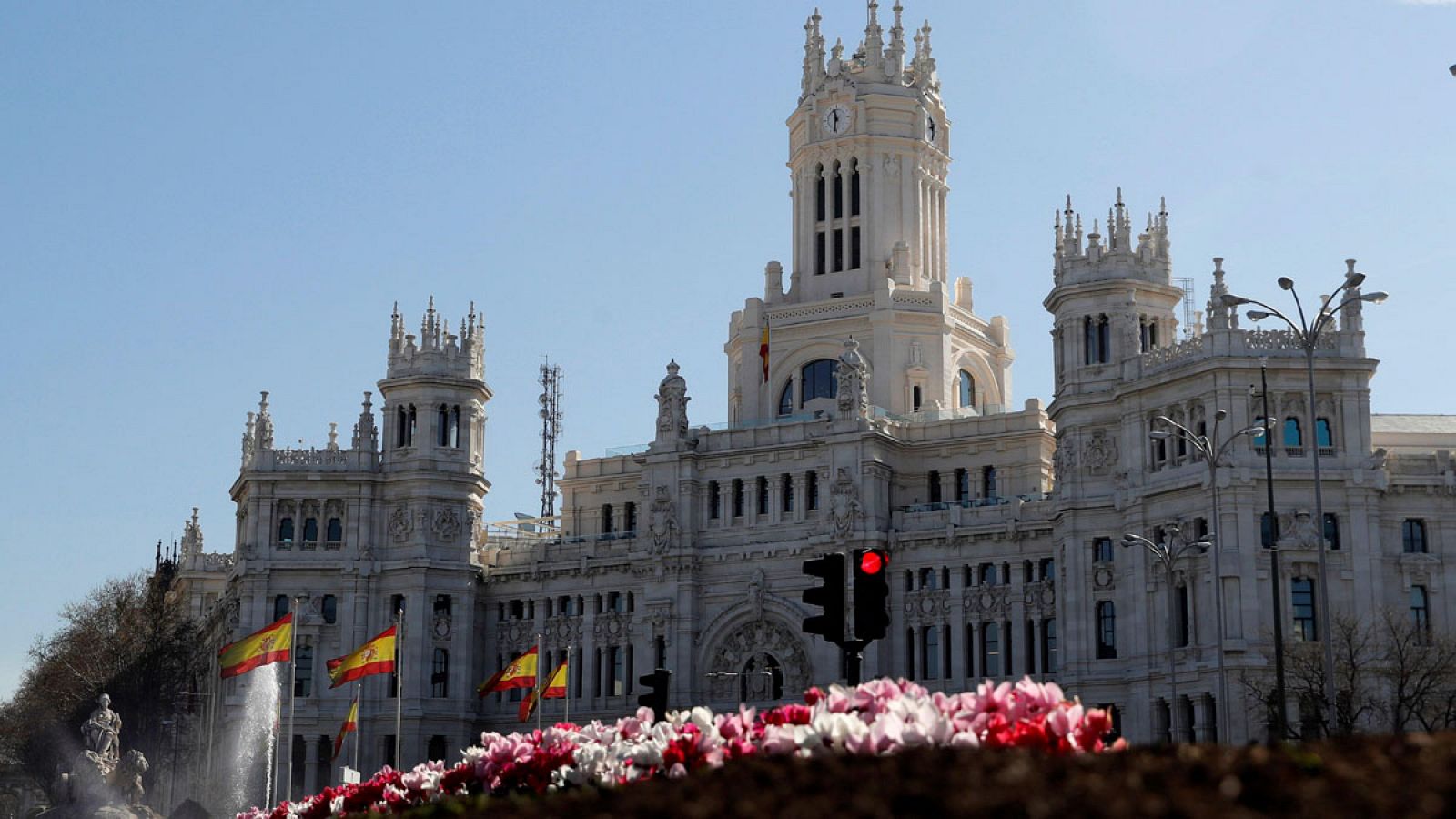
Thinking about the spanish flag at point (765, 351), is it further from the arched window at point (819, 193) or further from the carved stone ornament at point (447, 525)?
the carved stone ornament at point (447, 525)

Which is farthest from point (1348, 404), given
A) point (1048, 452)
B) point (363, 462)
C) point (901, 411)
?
point (363, 462)

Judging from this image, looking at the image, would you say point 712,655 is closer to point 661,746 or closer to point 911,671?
point 911,671

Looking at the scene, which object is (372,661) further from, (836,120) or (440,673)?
(836,120)

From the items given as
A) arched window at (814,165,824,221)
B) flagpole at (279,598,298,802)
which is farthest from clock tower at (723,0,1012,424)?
flagpole at (279,598,298,802)

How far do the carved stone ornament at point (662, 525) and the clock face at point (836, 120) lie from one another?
22.8m

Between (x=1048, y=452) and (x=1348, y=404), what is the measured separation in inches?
725

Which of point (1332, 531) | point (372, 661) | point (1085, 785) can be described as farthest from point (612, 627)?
point (1085, 785)

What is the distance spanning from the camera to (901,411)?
323 feet

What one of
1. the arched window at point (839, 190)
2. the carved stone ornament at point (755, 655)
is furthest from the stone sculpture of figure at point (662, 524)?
the arched window at point (839, 190)

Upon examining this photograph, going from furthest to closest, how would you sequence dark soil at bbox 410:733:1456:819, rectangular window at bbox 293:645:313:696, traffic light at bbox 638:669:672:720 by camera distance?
rectangular window at bbox 293:645:313:696 → traffic light at bbox 638:669:672:720 → dark soil at bbox 410:733:1456:819

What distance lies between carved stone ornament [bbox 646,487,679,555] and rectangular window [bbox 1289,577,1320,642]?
3063 cm

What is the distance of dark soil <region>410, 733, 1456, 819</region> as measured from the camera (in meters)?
15.0

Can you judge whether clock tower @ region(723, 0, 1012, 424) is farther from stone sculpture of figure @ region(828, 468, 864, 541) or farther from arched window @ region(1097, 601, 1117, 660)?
arched window @ region(1097, 601, 1117, 660)

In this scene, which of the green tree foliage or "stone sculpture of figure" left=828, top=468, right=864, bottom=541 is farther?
the green tree foliage
